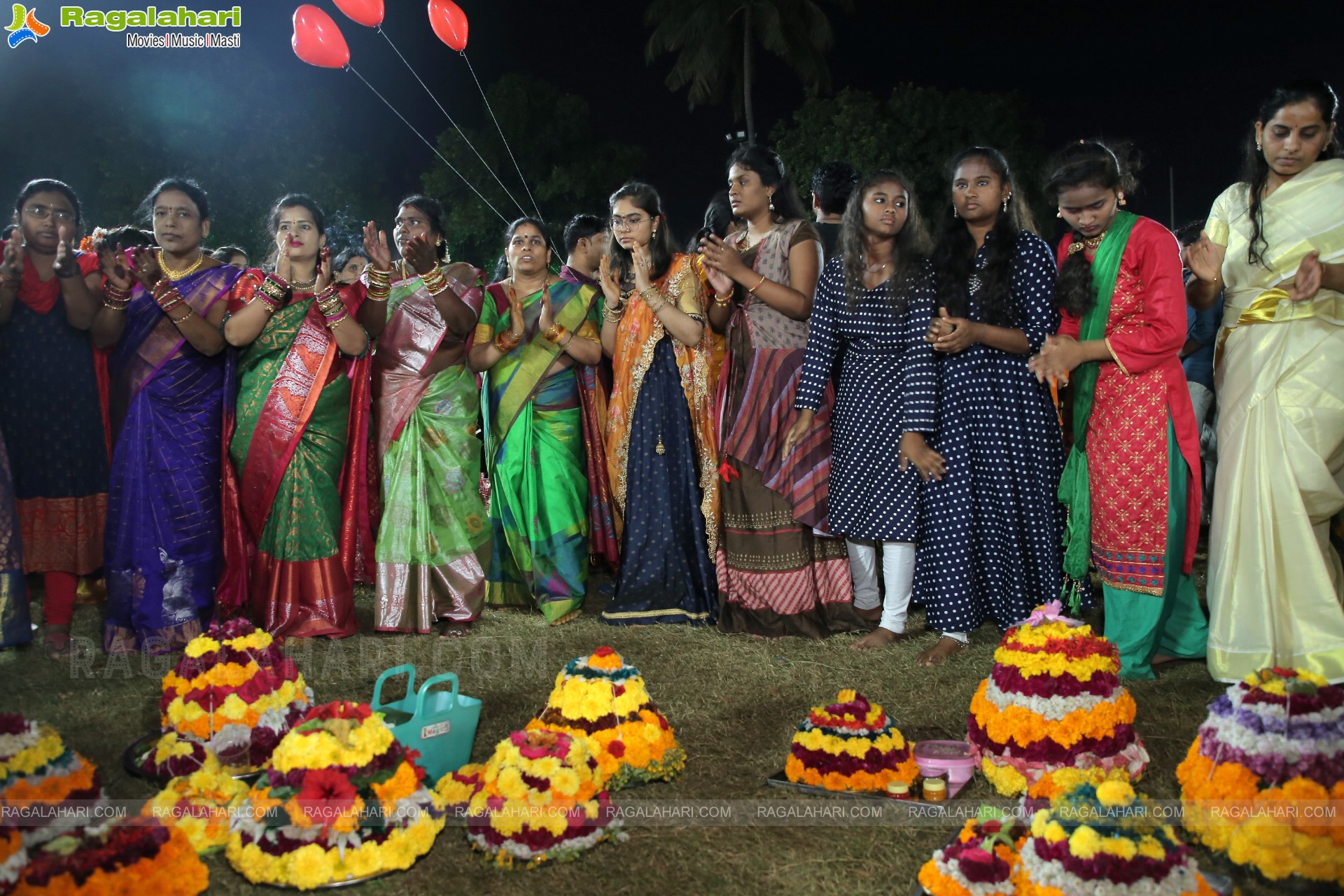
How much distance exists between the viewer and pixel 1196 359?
6055mm

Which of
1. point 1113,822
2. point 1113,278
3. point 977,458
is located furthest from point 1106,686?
point 1113,278

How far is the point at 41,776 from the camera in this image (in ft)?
8.45

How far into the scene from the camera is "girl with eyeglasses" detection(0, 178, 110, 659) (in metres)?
4.36

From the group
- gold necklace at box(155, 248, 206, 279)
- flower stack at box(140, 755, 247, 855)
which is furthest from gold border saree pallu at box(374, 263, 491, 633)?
flower stack at box(140, 755, 247, 855)

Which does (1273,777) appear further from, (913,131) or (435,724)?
(913,131)

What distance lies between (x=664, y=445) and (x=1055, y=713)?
254cm

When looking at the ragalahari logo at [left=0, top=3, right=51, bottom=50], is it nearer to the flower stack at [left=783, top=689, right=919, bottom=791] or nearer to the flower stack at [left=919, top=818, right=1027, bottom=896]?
the flower stack at [left=783, top=689, right=919, bottom=791]

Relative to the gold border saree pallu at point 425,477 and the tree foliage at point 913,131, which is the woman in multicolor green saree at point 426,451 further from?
the tree foliage at point 913,131

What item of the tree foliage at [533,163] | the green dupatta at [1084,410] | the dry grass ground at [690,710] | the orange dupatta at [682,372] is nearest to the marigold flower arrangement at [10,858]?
the dry grass ground at [690,710]

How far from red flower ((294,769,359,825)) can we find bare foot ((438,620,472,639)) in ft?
7.61

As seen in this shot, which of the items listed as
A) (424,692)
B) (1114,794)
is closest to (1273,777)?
(1114,794)

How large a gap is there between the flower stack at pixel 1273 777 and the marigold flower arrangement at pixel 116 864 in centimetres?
242


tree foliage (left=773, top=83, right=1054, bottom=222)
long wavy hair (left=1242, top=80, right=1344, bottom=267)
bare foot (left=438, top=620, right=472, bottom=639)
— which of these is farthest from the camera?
tree foliage (left=773, top=83, right=1054, bottom=222)

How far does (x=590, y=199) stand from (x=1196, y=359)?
58.3ft
